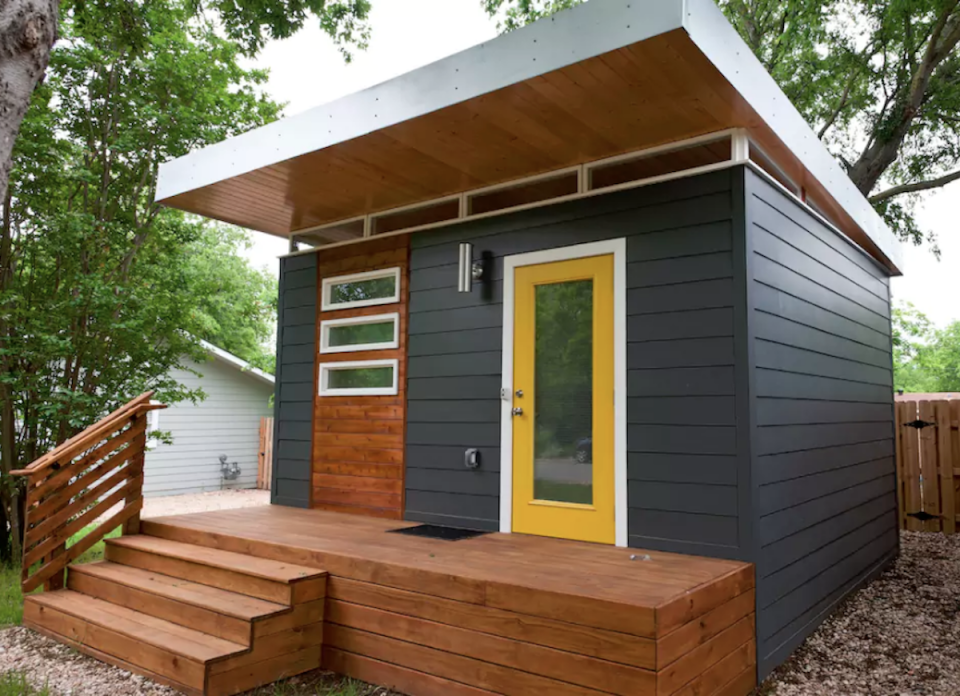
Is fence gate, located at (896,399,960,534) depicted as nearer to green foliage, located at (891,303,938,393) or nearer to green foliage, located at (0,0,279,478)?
green foliage, located at (0,0,279,478)

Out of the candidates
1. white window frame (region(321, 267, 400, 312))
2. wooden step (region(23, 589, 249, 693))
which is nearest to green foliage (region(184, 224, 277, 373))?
white window frame (region(321, 267, 400, 312))

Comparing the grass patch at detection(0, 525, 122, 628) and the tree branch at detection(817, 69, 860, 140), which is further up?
the tree branch at detection(817, 69, 860, 140)

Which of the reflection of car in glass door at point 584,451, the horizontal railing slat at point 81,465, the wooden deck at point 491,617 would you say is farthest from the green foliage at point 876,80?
the horizontal railing slat at point 81,465

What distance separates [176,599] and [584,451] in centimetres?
225

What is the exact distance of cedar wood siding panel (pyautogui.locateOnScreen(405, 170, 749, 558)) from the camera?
11.2 feet

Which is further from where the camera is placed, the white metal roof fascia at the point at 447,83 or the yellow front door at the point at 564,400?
the yellow front door at the point at 564,400

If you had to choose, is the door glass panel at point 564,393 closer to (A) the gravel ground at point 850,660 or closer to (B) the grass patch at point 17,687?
(A) the gravel ground at point 850,660

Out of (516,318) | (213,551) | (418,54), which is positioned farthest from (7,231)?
(418,54)

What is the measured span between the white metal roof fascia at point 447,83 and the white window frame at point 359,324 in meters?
1.35

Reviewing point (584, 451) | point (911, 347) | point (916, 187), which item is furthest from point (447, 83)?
point (911, 347)

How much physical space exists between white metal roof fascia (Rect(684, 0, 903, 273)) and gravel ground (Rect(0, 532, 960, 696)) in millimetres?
2626

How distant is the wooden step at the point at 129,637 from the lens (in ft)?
9.74

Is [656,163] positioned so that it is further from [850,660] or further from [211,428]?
[211,428]

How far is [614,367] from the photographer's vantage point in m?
3.81
